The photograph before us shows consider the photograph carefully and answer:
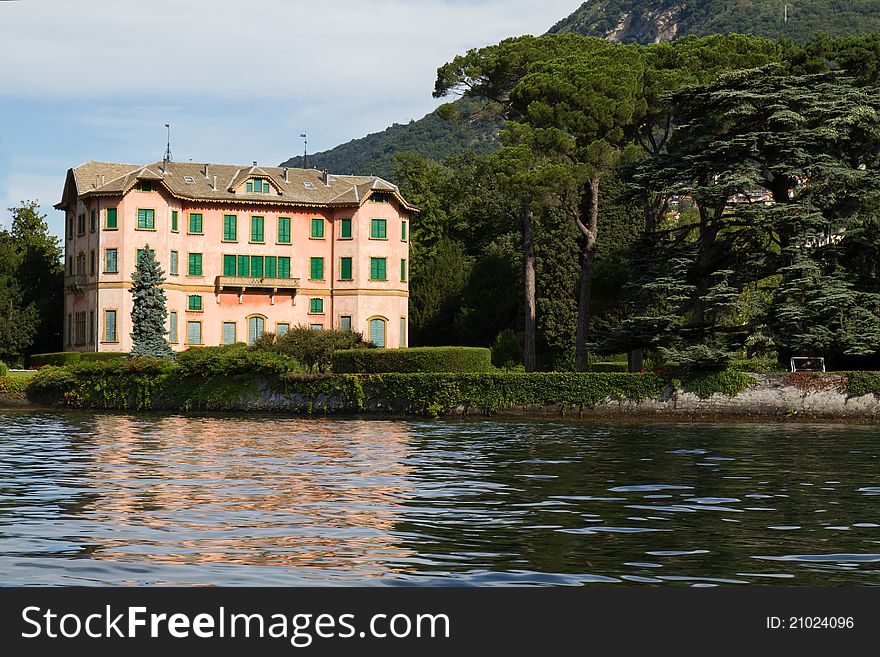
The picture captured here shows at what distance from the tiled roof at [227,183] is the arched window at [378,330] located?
6.93 metres

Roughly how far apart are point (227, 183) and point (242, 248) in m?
4.10

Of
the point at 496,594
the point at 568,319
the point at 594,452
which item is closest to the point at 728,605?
the point at 496,594

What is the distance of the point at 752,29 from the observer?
161250 mm

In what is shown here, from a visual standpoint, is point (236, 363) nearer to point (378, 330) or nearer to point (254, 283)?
point (254, 283)

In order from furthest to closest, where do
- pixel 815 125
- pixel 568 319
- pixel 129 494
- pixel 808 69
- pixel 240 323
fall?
pixel 240 323
pixel 568 319
pixel 808 69
pixel 815 125
pixel 129 494

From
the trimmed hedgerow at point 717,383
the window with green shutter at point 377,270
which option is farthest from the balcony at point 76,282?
the trimmed hedgerow at point 717,383

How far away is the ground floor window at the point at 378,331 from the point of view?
69.6m

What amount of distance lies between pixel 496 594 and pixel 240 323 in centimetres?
6116

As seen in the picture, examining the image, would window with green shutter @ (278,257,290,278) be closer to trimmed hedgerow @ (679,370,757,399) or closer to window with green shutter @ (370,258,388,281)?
window with green shutter @ (370,258,388,281)

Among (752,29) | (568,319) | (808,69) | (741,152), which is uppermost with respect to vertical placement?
(752,29)

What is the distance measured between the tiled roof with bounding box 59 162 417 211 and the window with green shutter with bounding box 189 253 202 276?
10.6ft

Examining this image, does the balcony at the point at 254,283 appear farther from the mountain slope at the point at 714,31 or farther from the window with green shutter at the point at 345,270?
the mountain slope at the point at 714,31

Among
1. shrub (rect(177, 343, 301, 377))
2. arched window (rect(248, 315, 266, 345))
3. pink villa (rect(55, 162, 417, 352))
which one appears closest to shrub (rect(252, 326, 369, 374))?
shrub (rect(177, 343, 301, 377))

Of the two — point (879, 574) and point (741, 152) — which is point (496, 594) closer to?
point (879, 574)
